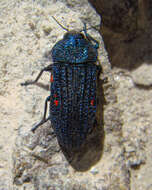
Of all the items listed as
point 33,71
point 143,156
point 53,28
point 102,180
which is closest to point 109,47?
point 53,28

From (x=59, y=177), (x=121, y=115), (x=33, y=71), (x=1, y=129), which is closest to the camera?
(x=59, y=177)

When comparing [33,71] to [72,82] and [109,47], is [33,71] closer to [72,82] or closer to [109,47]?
[72,82]

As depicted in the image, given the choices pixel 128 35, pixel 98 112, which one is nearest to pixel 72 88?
pixel 98 112

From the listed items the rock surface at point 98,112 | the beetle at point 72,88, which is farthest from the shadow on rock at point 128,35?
the beetle at point 72,88

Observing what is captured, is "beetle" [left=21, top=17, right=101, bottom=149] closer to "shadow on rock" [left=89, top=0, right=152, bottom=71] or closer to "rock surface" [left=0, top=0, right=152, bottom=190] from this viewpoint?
"rock surface" [left=0, top=0, right=152, bottom=190]

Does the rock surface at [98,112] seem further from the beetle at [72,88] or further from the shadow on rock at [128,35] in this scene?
the beetle at [72,88]

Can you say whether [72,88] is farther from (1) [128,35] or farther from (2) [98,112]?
(1) [128,35]
